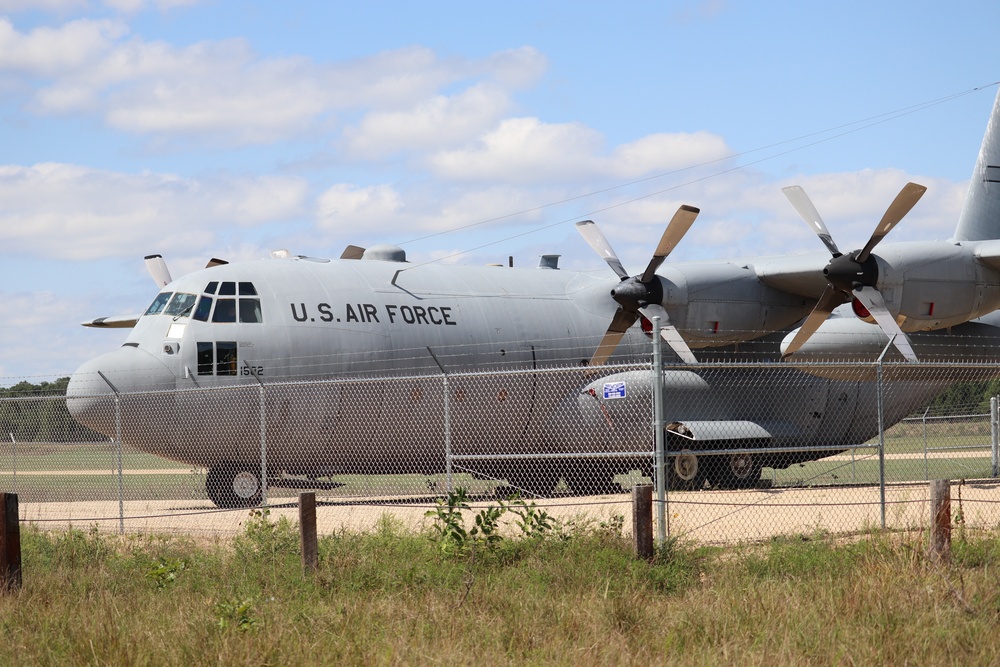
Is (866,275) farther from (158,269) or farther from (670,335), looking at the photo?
(158,269)

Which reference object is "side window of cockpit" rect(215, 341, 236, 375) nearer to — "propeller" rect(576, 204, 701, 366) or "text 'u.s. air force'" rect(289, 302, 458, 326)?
"text 'u.s. air force'" rect(289, 302, 458, 326)

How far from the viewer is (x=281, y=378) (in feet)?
55.3

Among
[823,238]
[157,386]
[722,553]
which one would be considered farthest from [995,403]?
[157,386]

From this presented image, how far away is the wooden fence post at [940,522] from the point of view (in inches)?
336

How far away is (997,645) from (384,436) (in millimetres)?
11894

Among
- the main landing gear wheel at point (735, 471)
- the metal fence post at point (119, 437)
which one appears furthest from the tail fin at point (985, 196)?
the metal fence post at point (119, 437)

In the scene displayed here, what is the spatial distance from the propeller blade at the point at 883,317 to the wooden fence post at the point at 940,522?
8770mm

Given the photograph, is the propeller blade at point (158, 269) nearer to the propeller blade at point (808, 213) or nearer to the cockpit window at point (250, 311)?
the cockpit window at point (250, 311)

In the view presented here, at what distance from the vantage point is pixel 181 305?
1706 cm

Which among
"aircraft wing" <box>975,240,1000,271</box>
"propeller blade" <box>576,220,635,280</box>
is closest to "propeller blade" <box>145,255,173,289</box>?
"propeller blade" <box>576,220,635,280</box>

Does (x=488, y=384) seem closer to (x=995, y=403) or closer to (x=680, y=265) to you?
(x=680, y=265)

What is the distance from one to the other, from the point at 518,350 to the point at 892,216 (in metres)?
6.57

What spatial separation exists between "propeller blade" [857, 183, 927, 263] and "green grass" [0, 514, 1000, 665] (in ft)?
26.2

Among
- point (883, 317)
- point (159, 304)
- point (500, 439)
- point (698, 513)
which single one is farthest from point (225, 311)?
point (883, 317)
